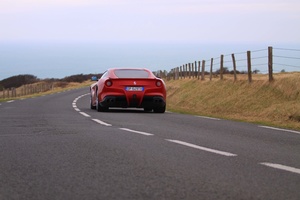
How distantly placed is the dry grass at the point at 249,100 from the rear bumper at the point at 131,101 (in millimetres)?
2199

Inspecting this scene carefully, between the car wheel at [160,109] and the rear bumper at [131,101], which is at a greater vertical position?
the rear bumper at [131,101]

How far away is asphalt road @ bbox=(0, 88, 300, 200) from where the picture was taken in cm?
576

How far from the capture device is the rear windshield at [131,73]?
60.1 feet

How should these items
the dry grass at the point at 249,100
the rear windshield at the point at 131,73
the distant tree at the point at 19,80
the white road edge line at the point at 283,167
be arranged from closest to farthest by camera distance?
1. the white road edge line at the point at 283,167
2. the rear windshield at the point at 131,73
3. the dry grass at the point at 249,100
4. the distant tree at the point at 19,80

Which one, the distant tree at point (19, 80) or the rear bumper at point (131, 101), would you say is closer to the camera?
the rear bumper at point (131, 101)

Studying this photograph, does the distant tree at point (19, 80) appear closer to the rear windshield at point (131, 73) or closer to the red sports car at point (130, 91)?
the rear windshield at point (131, 73)

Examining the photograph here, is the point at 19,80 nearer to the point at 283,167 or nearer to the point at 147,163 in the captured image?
the point at 147,163

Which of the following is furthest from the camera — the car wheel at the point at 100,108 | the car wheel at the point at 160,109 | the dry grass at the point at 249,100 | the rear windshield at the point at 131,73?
the dry grass at the point at 249,100

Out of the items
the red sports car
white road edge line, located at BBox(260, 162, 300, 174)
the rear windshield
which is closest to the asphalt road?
white road edge line, located at BBox(260, 162, 300, 174)

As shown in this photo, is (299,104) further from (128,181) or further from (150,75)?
(128,181)

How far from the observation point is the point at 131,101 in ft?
59.0

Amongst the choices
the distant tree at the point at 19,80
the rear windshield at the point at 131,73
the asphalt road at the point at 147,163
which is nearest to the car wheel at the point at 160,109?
the rear windshield at the point at 131,73

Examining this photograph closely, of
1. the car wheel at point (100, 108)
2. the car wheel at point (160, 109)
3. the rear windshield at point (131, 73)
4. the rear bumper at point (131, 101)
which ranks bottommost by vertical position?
the car wheel at point (160, 109)

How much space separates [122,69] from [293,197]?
13.7m
